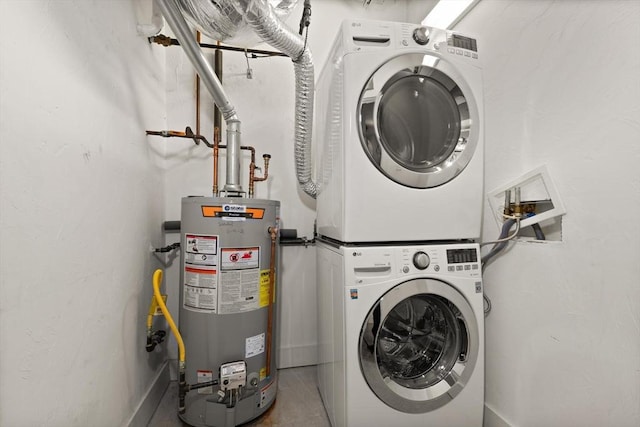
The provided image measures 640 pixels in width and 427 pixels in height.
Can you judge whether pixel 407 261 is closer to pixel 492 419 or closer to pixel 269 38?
pixel 492 419

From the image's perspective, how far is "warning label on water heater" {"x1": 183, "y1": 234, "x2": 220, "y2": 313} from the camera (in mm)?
1093

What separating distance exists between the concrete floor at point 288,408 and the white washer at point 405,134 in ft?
2.97

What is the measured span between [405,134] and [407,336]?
86 cm

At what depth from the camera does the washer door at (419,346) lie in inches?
36.4

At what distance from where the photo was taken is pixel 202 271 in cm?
110

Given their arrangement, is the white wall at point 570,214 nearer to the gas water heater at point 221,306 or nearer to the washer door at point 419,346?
the washer door at point 419,346

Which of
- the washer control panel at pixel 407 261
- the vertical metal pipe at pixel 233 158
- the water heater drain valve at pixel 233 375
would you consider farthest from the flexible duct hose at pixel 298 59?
the water heater drain valve at pixel 233 375

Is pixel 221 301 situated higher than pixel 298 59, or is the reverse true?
pixel 298 59

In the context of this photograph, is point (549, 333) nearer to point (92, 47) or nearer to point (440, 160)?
point (440, 160)

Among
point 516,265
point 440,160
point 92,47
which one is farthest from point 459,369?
point 92,47

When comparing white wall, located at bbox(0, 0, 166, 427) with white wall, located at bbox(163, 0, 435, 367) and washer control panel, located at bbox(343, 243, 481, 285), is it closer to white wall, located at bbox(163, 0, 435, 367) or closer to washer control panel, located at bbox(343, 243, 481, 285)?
white wall, located at bbox(163, 0, 435, 367)

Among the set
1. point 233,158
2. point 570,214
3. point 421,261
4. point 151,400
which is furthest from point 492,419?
point 233,158

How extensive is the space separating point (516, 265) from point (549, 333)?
0.24 metres

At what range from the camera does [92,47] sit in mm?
825
